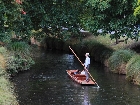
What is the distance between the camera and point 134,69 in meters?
27.8

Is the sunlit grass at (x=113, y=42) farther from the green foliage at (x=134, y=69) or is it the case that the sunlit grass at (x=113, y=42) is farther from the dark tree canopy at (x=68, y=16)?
the green foliage at (x=134, y=69)

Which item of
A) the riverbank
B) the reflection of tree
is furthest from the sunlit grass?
the reflection of tree

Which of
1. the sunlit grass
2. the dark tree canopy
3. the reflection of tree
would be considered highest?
the dark tree canopy

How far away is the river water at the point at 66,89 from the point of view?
22533 mm

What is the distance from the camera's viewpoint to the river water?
73.9 feet

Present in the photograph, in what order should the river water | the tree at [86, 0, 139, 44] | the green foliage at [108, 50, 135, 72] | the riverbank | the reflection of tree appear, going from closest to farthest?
1. the reflection of tree
2. the river water
3. the riverbank
4. the green foliage at [108, 50, 135, 72]
5. the tree at [86, 0, 139, 44]

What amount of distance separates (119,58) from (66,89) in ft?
26.2

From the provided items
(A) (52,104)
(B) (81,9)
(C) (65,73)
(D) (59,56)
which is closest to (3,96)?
(A) (52,104)

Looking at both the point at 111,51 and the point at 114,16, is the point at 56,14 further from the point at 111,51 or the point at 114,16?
the point at 111,51

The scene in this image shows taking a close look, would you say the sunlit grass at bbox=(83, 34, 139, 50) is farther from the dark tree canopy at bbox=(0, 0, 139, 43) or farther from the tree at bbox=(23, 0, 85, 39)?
the tree at bbox=(23, 0, 85, 39)

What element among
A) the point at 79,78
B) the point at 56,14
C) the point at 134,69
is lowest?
the point at 79,78

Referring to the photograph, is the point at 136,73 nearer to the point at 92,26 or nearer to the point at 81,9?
the point at 92,26

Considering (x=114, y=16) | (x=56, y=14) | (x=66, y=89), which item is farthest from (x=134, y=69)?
(x=56, y=14)

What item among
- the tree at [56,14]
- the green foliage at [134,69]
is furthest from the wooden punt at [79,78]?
the tree at [56,14]
